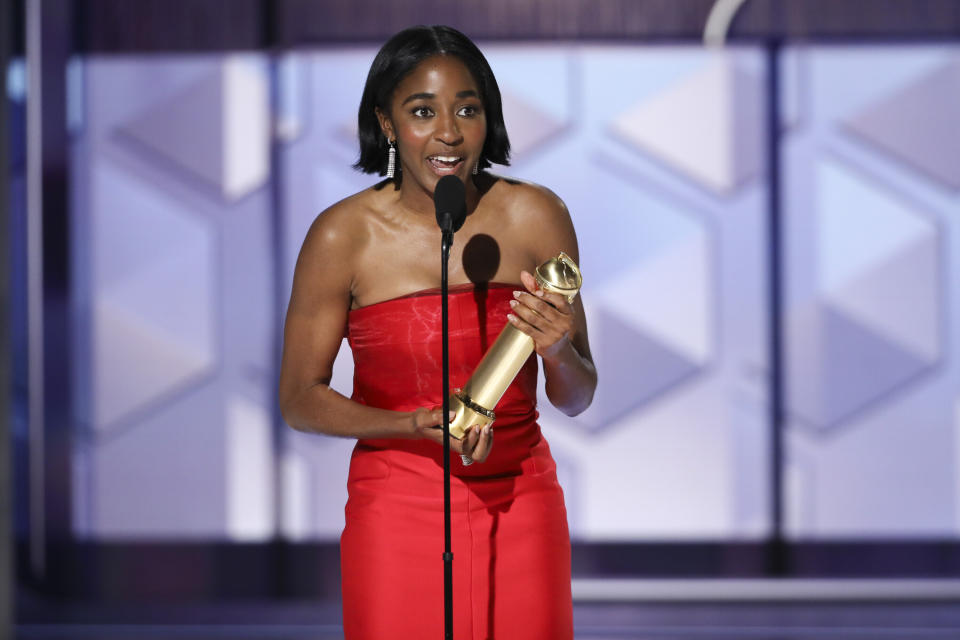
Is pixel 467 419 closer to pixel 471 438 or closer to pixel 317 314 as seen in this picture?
pixel 471 438

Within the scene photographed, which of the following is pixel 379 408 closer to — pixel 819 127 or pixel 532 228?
pixel 532 228

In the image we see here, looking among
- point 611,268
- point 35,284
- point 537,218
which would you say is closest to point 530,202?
point 537,218

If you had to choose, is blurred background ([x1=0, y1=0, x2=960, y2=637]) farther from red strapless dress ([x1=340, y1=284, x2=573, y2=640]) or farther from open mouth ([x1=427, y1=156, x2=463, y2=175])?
open mouth ([x1=427, y1=156, x2=463, y2=175])

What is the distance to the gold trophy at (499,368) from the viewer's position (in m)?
1.29

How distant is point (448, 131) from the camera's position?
141 cm

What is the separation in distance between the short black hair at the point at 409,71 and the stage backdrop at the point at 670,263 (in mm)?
2174

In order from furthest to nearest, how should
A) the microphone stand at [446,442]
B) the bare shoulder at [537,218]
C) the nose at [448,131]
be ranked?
the bare shoulder at [537,218] < the nose at [448,131] < the microphone stand at [446,442]

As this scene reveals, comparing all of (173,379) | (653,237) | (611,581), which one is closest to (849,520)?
(611,581)

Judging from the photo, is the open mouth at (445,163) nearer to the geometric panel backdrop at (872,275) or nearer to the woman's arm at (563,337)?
the woman's arm at (563,337)

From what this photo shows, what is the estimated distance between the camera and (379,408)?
145 cm

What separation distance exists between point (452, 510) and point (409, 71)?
0.61 meters

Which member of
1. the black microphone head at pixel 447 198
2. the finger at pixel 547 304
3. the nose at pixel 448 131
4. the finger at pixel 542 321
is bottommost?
the finger at pixel 542 321

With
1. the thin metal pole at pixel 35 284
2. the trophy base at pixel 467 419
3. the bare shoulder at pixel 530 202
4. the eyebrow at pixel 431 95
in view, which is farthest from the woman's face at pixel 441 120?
the thin metal pole at pixel 35 284

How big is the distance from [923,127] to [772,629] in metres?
1.85
